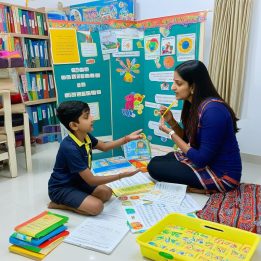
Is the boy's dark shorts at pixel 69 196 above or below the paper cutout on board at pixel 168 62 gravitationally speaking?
below

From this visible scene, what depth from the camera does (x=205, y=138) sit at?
1980mm

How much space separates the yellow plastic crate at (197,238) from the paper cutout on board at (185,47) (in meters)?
1.50

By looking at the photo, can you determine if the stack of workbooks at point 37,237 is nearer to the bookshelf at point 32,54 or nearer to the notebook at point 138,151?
the notebook at point 138,151

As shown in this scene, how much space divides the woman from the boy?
45cm

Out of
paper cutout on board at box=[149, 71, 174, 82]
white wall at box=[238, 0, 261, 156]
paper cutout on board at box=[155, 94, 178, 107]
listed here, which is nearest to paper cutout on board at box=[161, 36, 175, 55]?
paper cutout on board at box=[149, 71, 174, 82]

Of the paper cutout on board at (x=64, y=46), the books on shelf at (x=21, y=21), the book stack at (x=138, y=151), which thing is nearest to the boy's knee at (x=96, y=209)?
the book stack at (x=138, y=151)

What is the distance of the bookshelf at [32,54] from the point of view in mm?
3400

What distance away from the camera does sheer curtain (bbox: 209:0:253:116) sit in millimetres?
2598

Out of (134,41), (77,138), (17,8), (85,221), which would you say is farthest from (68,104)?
(17,8)

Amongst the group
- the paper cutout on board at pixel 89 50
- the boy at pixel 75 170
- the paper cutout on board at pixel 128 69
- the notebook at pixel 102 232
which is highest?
the paper cutout on board at pixel 89 50

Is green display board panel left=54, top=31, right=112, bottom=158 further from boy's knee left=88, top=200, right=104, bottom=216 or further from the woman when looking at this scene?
boy's knee left=88, top=200, right=104, bottom=216

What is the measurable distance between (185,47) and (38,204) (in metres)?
1.72

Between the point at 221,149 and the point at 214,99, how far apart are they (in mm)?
334

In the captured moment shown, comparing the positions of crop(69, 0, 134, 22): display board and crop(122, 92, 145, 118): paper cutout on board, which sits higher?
crop(69, 0, 134, 22): display board
